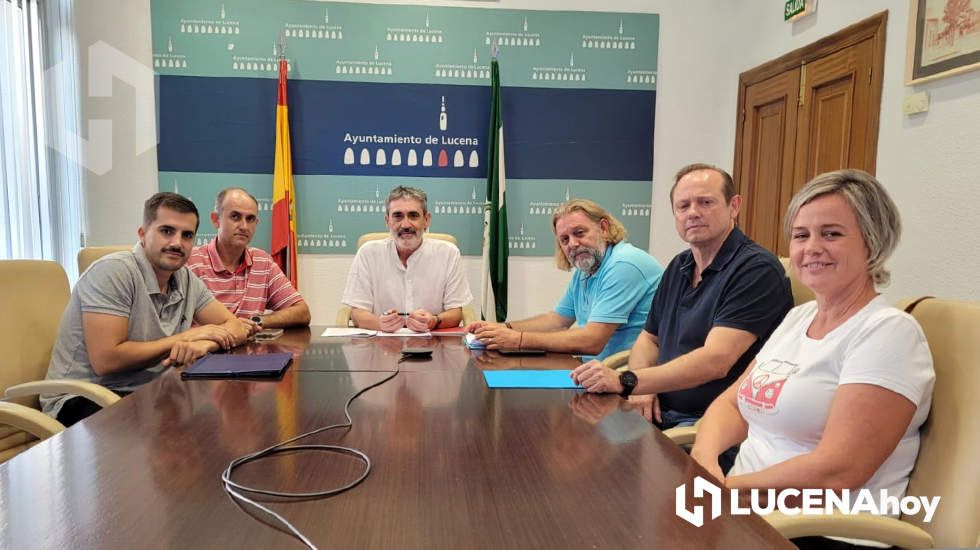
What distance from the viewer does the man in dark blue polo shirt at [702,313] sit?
167 cm

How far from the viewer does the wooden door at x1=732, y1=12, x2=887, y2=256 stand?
275 centimetres

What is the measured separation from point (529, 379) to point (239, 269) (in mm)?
1782

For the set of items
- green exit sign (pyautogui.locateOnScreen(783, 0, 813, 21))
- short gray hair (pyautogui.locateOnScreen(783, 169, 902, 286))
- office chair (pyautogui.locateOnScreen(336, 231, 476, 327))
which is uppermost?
green exit sign (pyautogui.locateOnScreen(783, 0, 813, 21))

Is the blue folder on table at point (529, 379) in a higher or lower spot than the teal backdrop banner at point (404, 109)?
lower

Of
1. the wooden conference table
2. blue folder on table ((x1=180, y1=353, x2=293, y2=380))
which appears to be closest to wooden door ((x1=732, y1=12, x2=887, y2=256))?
the wooden conference table

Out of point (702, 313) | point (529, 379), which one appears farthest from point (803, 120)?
point (529, 379)

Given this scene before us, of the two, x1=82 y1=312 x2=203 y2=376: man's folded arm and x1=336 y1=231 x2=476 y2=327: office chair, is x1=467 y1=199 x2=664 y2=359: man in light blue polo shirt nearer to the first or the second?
x1=336 y1=231 x2=476 y2=327: office chair

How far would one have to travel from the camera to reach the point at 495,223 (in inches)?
155

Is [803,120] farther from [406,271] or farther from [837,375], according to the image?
[837,375]

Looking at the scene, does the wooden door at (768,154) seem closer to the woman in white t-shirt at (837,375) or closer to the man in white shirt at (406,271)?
the man in white shirt at (406,271)

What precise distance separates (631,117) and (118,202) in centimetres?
339

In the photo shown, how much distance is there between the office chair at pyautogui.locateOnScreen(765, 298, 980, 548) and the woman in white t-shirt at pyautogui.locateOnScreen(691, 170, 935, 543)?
4cm

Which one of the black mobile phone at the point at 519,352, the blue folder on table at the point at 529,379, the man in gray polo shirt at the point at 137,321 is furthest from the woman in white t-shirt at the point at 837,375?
the man in gray polo shirt at the point at 137,321

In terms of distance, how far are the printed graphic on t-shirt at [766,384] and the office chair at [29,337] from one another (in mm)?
1731
